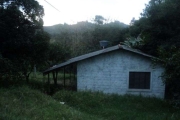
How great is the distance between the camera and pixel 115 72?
1369 cm

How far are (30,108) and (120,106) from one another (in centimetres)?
471

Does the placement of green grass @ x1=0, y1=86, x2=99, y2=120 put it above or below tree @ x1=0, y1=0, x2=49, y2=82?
below

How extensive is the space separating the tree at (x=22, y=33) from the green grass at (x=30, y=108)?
3.03 metres

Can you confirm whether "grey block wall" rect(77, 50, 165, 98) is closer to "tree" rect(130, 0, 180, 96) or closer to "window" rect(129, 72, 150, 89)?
"window" rect(129, 72, 150, 89)

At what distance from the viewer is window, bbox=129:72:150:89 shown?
44.5ft

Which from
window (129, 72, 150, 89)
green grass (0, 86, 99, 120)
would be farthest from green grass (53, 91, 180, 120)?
green grass (0, 86, 99, 120)

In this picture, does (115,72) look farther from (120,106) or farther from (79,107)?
(79,107)

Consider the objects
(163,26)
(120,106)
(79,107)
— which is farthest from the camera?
(163,26)

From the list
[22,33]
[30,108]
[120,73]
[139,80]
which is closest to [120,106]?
[120,73]

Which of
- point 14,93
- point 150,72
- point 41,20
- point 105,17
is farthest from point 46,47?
point 105,17

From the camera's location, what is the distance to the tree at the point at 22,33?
12289mm

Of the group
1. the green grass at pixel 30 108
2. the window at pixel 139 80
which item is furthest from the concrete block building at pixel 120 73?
the green grass at pixel 30 108

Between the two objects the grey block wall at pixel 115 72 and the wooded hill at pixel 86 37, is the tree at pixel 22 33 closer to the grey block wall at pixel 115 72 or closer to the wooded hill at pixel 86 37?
the grey block wall at pixel 115 72

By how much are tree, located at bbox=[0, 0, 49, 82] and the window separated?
226 inches
